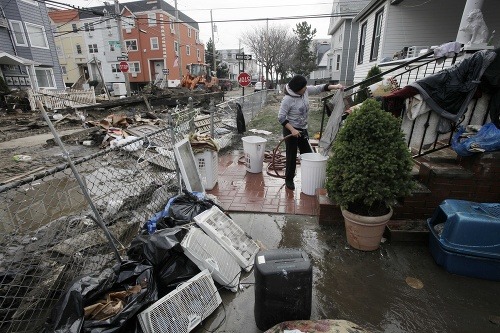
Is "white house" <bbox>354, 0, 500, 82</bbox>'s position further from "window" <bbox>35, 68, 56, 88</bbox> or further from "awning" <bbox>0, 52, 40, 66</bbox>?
"window" <bbox>35, 68, 56, 88</bbox>

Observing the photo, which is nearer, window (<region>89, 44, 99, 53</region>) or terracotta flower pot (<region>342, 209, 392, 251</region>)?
terracotta flower pot (<region>342, 209, 392, 251</region>)

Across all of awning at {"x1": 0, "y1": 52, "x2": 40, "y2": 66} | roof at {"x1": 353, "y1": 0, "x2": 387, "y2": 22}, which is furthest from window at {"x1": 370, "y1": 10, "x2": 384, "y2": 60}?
awning at {"x1": 0, "y1": 52, "x2": 40, "y2": 66}

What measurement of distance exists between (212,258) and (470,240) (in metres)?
2.41

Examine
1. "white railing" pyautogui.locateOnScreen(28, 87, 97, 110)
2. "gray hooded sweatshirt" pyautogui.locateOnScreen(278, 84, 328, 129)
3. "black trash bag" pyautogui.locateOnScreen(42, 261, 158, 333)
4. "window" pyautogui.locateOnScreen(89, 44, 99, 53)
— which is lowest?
"black trash bag" pyautogui.locateOnScreen(42, 261, 158, 333)

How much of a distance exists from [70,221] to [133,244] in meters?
1.18

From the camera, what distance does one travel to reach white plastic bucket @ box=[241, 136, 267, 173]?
5039 millimetres

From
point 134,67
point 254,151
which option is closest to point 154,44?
point 134,67

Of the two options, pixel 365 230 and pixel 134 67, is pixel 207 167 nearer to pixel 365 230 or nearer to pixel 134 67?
pixel 365 230

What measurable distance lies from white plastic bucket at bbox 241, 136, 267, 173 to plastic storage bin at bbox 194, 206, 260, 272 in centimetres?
227

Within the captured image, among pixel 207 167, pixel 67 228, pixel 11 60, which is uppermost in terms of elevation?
pixel 11 60

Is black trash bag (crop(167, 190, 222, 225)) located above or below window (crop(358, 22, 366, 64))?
below

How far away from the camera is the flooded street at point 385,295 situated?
6.96 feet

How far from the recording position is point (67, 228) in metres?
2.88

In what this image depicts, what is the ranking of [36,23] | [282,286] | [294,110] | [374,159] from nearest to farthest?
[282,286]
[374,159]
[294,110]
[36,23]
